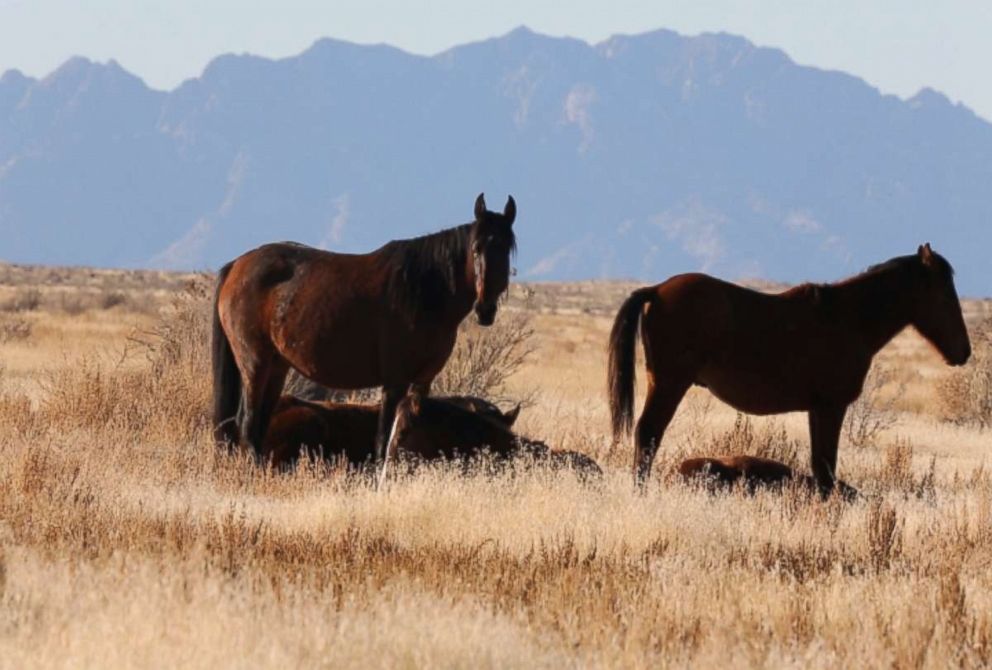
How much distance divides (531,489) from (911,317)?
3.37 meters

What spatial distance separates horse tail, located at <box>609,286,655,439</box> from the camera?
34.8 ft

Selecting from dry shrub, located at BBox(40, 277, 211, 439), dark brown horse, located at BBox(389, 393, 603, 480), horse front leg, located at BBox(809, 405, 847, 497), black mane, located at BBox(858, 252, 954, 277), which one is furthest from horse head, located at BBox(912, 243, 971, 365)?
dry shrub, located at BBox(40, 277, 211, 439)

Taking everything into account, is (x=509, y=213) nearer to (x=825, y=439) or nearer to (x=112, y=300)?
(x=825, y=439)

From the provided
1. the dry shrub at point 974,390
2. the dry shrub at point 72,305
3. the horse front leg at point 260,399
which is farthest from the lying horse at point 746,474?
the dry shrub at point 72,305

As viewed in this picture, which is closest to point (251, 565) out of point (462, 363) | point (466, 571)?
point (466, 571)

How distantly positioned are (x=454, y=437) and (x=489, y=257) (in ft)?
5.05

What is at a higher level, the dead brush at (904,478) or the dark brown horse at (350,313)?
the dark brown horse at (350,313)

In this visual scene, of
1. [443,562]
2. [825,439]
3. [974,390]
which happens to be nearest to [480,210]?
[825,439]

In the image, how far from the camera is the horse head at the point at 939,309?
11000mm

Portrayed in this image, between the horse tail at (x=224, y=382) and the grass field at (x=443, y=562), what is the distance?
261mm

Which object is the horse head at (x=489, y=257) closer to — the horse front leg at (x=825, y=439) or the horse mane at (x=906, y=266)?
the horse front leg at (x=825, y=439)

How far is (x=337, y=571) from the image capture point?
6.84m

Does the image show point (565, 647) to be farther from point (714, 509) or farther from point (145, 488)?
point (145, 488)

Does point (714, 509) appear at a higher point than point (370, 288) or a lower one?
lower
